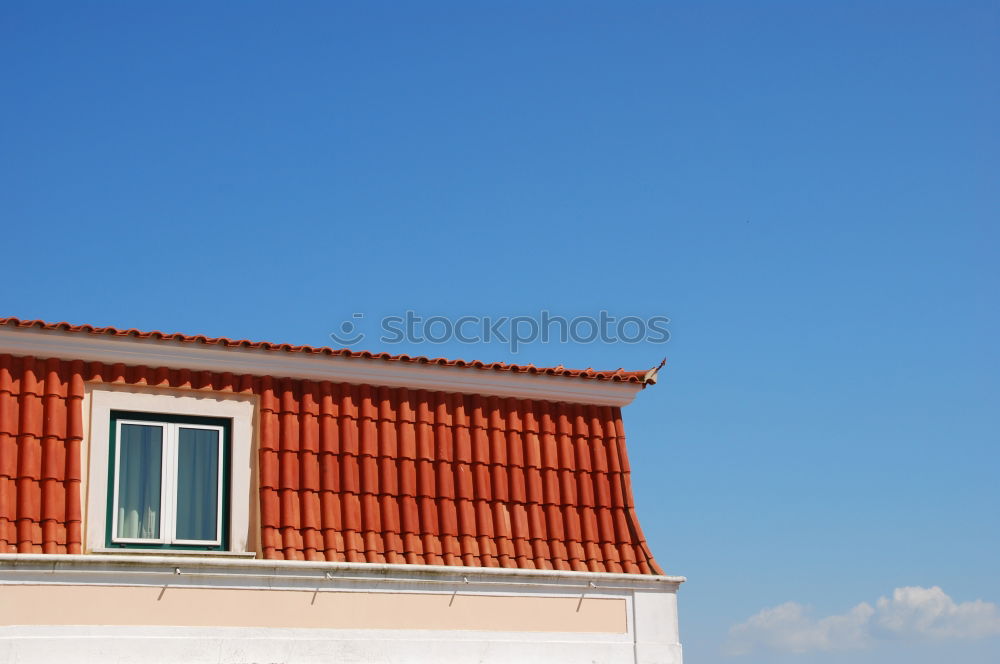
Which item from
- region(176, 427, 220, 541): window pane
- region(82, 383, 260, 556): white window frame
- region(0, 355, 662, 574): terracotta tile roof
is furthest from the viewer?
region(176, 427, 220, 541): window pane

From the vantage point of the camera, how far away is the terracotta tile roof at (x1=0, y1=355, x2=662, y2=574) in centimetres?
1375

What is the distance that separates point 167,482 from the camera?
1431 cm

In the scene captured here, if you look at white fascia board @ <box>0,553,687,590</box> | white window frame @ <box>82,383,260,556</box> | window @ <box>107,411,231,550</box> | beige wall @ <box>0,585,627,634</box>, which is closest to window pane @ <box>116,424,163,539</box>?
window @ <box>107,411,231,550</box>

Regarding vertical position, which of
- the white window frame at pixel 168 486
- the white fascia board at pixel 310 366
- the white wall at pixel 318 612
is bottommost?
the white wall at pixel 318 612

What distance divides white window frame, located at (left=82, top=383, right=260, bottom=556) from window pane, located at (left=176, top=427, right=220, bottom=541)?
174 millimetres

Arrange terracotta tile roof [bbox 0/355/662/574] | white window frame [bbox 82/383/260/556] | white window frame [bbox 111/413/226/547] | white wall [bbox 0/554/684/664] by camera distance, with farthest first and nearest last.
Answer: white window frame [bbox 111/413/226/547], white window frame [bbox 82/383/260/556], terracotta tile roof [bbox 0/355/662/574], white wall [bbox 0/554/684/664]

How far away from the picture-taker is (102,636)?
1311cm

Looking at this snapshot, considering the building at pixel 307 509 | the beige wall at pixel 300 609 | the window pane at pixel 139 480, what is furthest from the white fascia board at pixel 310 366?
the beige wall at pixel 300 609

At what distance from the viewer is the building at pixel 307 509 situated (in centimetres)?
1345

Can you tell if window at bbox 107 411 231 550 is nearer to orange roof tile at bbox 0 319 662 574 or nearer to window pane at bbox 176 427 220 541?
window pane at bbox 176 427 220 541

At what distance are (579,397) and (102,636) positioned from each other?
6.39 m

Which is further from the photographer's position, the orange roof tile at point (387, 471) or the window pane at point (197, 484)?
the window pane at point (197, 484)

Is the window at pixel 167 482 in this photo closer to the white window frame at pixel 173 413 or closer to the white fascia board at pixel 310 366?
the white window frame at pixel 173 413

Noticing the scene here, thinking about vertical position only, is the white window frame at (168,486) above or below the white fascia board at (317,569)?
above
